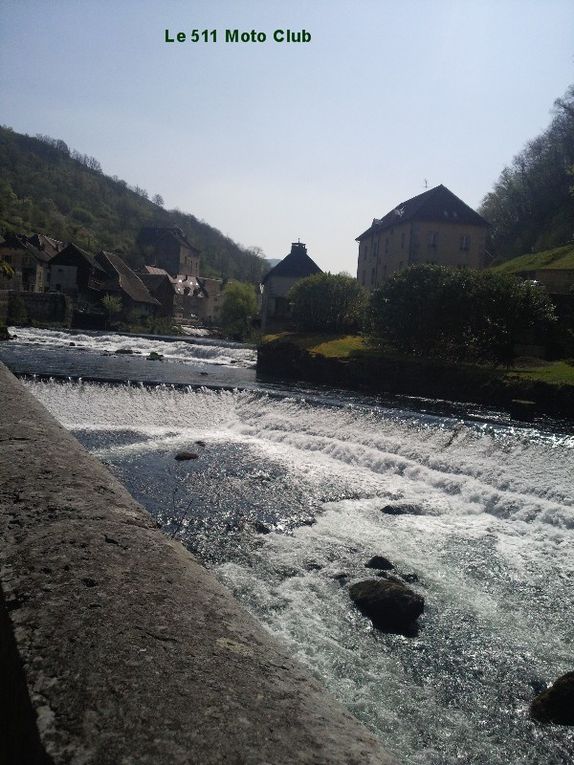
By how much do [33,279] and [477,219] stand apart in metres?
51.3

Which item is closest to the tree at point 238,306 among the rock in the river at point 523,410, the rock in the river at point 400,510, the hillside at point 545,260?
the hillside at point 545,260

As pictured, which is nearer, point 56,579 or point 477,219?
point 56,579

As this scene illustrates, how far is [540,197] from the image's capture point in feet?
219

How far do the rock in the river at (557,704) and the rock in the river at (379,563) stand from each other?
2924 mm

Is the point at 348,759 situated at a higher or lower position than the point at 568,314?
lower

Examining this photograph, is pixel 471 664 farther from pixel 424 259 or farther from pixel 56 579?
pixel 424 259

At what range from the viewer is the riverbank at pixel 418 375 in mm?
20328

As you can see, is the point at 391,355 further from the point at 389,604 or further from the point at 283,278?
the point at 283,278

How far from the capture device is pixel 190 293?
330ft

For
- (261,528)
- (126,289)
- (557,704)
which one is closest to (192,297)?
(126,289)

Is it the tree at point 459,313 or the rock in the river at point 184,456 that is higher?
the tree at point 459,313

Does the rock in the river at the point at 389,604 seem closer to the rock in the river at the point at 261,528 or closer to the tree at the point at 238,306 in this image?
the rock in the river at the point at 261,528

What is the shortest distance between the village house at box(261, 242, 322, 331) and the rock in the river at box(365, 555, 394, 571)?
44.1 m

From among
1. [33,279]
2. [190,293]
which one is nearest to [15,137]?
[190,293]
